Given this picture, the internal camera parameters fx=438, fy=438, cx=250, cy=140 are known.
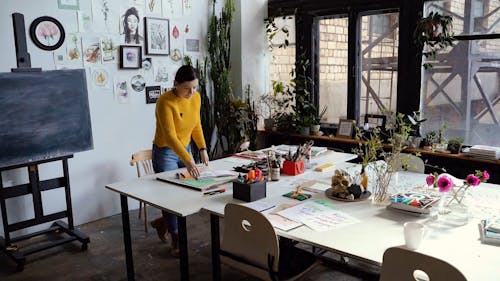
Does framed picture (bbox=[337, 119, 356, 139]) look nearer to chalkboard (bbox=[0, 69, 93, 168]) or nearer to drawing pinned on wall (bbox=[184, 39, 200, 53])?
drawing pinned on wall (bbox=[184, 39, 200, 53])

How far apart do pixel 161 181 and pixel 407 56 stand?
270 cm

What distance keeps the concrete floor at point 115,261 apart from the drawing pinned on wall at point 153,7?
2.09 metres

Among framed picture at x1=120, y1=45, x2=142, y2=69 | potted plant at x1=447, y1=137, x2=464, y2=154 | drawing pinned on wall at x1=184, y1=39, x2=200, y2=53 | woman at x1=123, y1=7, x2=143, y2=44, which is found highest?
woman at x1=123, y1=7, x2=143, y2=44

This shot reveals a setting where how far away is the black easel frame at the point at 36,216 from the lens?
3.36 m

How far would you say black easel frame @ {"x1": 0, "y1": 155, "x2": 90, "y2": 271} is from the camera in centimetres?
336

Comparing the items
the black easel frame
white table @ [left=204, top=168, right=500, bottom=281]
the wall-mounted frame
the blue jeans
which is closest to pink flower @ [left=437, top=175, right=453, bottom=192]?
white table @ [left=204, top=168, right=500, bottom=281]

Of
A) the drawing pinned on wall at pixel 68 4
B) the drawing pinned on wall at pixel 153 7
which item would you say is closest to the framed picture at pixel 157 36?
the drawing pinned on wall at pixel 153 7

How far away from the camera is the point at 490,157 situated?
140 inches

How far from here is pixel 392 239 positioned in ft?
5.96

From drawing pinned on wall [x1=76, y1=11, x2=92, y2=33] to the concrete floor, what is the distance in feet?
5.89

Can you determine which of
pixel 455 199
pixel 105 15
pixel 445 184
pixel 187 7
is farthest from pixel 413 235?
pixel 187 7

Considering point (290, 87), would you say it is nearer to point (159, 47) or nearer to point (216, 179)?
point (159, 47)

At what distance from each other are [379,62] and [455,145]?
1173 mm

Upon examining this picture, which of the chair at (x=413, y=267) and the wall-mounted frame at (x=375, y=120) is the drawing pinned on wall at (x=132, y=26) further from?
the chair at (x=413, y=267)
